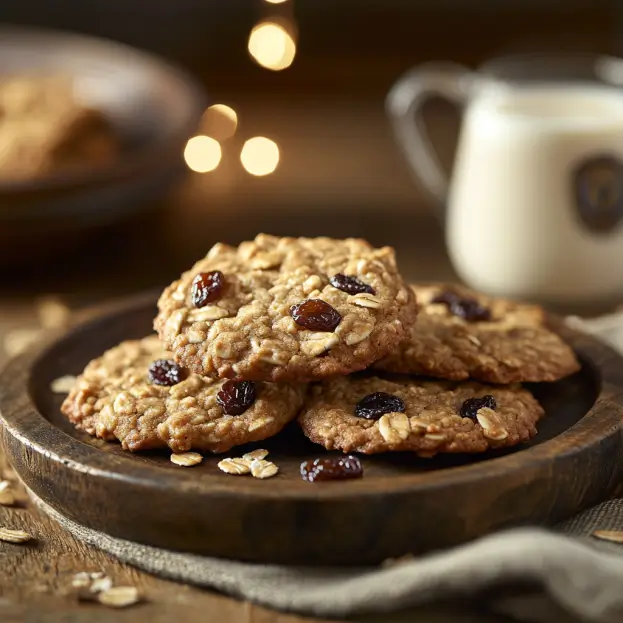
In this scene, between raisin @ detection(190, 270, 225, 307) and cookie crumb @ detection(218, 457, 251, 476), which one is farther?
raisin @ detection(190, 270, 225, 307)

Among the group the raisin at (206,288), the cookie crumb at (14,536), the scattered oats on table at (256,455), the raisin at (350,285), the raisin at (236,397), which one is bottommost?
the cookie crumb at (14,536)

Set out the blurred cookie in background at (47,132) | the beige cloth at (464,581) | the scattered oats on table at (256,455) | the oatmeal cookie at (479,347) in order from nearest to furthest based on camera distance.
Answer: the beige cloth at (464,581) → the scattered oats on table at (256,455) → the oatmeal cookie at (479,347) → the blurred cookie in background at (47,132)

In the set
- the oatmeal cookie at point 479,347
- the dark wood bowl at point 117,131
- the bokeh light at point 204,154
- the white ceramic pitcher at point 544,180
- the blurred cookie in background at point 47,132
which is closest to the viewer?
the oatmeal cookie at point 479,347

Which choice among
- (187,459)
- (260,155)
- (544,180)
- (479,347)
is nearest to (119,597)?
(187,459)

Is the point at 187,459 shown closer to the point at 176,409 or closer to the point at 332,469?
the point at 176,409

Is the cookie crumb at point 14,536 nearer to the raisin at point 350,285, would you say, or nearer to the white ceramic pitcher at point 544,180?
the raisin at point 350,285

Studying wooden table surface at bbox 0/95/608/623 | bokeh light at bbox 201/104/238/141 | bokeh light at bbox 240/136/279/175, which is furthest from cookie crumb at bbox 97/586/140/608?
bokeh light at bbox 240/136/279/175

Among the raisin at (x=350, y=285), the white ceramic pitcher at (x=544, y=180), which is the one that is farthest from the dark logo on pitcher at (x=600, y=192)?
the raisin at (x=350, y=285)

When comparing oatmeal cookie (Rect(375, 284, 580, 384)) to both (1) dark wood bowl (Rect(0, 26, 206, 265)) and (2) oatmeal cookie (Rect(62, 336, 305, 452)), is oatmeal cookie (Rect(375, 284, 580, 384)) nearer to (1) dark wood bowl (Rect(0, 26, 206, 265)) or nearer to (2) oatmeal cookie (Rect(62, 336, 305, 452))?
(2) oatmeal cookie (Rect(62, 336, 305, 452))
